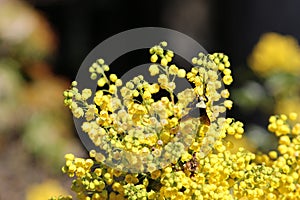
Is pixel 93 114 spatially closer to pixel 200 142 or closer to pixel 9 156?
pixel 200 142

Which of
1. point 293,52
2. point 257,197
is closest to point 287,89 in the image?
point 293,52

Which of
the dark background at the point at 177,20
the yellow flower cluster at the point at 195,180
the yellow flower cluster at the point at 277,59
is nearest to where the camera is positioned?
the yellow flower cluster at the point at 195,180

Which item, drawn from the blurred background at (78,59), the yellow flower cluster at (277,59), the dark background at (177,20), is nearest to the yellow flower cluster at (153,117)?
the blurred background at (78,59)

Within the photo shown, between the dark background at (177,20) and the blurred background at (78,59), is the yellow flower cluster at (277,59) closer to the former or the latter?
the blurred background at (78,59)

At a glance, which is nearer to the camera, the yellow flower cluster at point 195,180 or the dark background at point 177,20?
the yellow flower cluster at point 195,180

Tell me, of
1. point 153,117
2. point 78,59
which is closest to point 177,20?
point 78,59

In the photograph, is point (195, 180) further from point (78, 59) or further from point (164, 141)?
point (78, 59)

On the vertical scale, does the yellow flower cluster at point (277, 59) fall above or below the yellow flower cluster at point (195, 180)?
above

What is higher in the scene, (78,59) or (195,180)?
(78,59)
